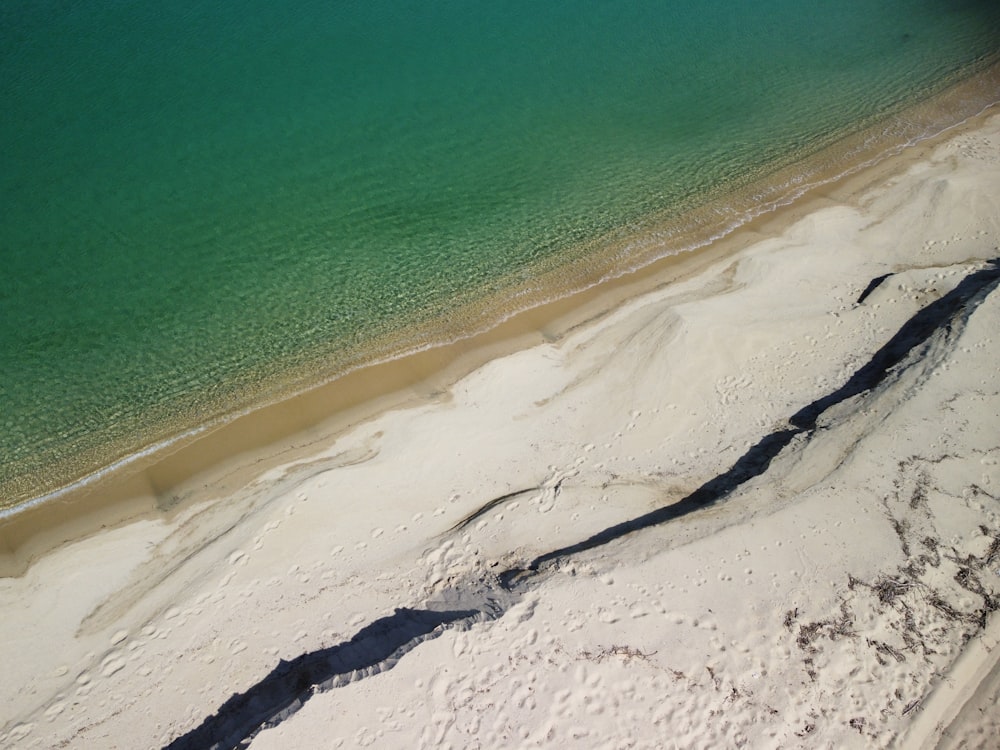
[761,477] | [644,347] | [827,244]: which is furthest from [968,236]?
[761,477]

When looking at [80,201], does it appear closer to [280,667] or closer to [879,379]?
[280,667]

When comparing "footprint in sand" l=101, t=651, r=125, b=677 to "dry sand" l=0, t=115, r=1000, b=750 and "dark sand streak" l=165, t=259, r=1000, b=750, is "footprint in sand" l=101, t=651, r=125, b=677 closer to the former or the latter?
"dry sand" l=0, t=115, r=1000, b=750

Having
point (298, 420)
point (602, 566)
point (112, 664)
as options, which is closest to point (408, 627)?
point (602, 566)

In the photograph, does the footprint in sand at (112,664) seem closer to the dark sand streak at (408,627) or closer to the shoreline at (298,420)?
the dark sand streak at (408,627)

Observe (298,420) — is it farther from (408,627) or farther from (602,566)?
(602,566)

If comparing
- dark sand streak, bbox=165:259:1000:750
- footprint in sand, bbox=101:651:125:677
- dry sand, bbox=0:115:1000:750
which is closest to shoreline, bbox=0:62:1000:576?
dry sand, bbox=0:115:1000:750

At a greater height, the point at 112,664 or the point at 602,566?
the point at 112,664
